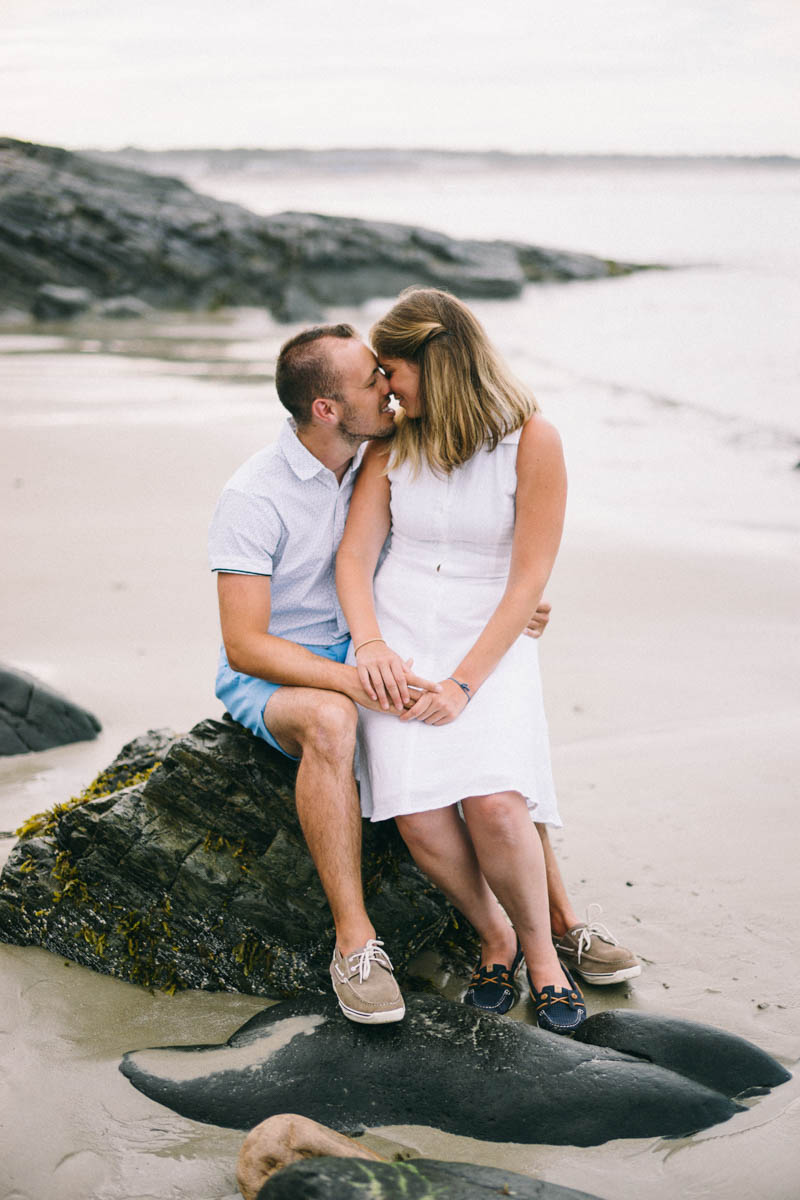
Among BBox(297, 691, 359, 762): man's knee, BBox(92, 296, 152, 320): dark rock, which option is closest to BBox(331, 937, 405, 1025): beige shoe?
BBox(297, 691, 359, 762): man's knee

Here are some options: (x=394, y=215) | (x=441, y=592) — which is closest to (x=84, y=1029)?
(x=441, y=592)

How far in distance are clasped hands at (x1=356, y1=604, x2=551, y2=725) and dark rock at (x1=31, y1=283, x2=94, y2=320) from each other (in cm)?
2152

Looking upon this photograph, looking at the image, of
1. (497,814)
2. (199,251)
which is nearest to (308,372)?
(497,814)

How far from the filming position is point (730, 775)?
504 centimetres

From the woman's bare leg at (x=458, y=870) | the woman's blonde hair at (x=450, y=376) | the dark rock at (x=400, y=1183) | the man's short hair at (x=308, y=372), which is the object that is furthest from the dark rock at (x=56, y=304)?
the dark rock at (x=400, y=1183)

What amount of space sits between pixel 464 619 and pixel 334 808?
2.66ft

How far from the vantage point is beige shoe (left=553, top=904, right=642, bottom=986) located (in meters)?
3.57

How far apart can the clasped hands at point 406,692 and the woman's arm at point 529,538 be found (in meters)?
0.14

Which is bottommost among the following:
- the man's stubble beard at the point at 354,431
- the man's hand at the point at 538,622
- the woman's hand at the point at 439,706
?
the woman's hand at the point at 439,706

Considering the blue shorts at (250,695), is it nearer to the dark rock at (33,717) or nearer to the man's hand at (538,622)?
the man's hand at (538,622)

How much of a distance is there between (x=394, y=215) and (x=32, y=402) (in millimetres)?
46767

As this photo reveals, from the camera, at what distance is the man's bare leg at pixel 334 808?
3.23m

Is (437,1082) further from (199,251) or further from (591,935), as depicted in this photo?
(199,251)

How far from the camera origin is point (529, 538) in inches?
143
